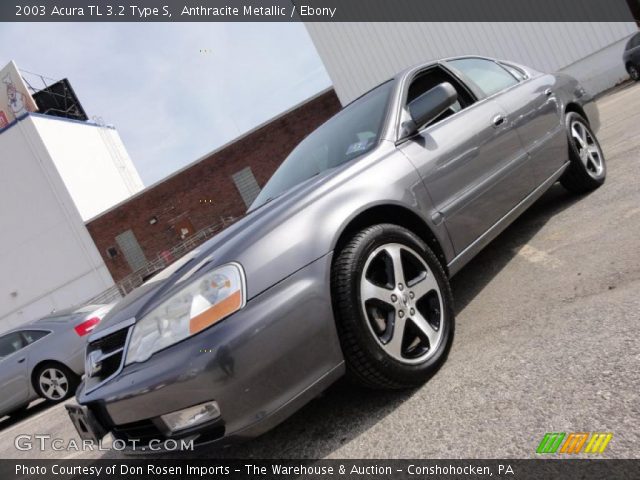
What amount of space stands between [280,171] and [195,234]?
65.6 ft

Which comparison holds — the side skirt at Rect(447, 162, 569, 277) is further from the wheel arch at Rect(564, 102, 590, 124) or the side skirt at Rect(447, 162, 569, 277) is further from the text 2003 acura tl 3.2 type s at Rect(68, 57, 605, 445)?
the wheel arch at Rect(564, 102, 590, 124)

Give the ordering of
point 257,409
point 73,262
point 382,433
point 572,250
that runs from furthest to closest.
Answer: point 73,262 → point 572,250 → point 382,433 → point 257,409

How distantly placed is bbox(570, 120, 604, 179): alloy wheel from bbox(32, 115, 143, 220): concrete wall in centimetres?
2465

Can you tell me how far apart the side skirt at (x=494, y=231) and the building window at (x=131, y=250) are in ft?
72.2

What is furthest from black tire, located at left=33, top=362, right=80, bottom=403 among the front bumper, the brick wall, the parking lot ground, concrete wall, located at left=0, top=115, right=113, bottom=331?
concrete wall, located at left=0, top=115, right=113, bottom=331

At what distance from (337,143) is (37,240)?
2603 centimetres

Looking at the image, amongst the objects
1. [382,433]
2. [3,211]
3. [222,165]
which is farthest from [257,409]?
[3,211]

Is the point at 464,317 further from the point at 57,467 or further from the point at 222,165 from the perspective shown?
the point at 222,165

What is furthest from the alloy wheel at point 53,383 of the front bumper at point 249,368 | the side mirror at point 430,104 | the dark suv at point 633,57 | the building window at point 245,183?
the building window at point 245,183

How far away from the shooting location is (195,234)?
74.3 ft

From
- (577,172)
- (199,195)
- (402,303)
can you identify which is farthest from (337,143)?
(199,195)

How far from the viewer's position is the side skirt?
2.60 metres

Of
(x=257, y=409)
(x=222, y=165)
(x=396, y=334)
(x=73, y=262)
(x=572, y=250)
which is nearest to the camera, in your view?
(x=257, y=409)

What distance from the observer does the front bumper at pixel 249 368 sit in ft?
5.63
